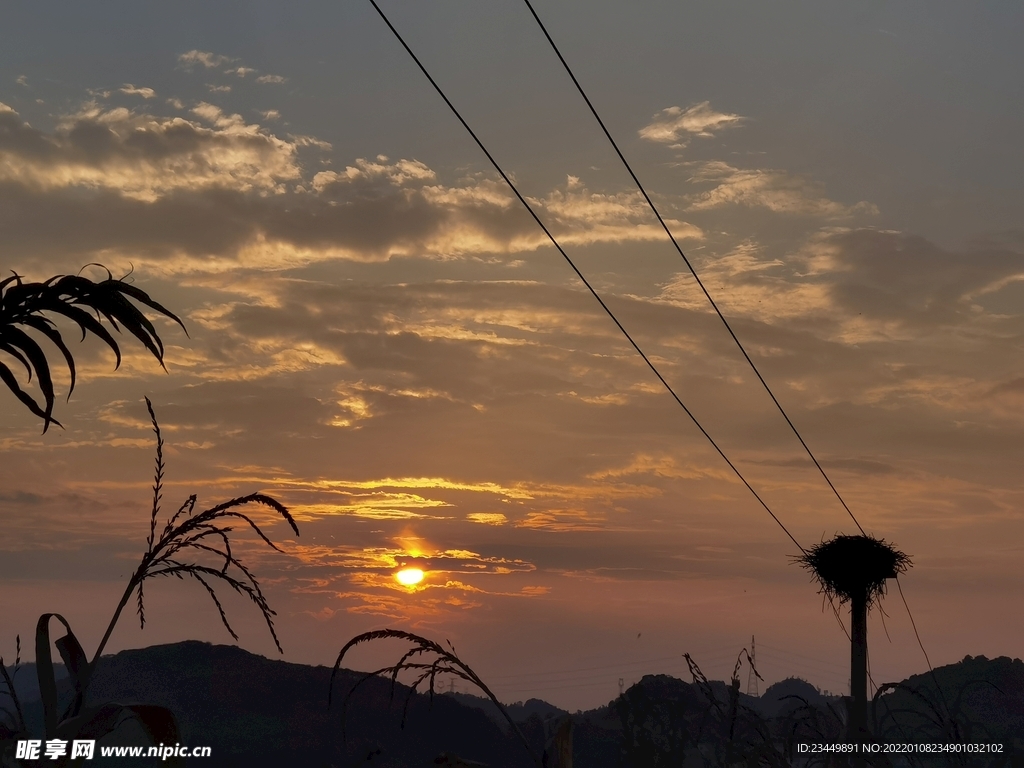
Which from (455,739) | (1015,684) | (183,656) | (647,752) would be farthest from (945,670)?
(647,752)

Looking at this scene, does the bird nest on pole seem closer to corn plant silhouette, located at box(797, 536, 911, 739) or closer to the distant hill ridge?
corn plant silhouette, located at box(797, 536, 911, 739)

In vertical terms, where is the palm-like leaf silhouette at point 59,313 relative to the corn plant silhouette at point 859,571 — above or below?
below

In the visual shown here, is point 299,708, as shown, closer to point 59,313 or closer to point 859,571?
point 859,571

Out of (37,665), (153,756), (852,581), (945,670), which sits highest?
(945,670)

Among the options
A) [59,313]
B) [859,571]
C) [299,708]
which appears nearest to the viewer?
[59,313]

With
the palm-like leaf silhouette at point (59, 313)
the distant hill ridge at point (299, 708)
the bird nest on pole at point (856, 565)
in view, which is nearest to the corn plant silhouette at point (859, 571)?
the bird nest on pole at point (856, 565)

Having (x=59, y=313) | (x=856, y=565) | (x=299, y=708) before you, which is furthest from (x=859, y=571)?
(x=299, y=708)

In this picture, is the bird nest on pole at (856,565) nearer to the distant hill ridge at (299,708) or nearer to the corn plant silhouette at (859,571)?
the corn plant silhouette at (859,571)

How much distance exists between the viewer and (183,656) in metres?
188

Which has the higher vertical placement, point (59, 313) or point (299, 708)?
point (299, 708)

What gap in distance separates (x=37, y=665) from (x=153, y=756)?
400mm

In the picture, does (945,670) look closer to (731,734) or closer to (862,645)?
(862,645)

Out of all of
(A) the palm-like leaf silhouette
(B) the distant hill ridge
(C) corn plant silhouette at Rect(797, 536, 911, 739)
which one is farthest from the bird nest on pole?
(B) the distant hill ridge

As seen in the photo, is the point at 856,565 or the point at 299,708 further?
the point at 299,708
